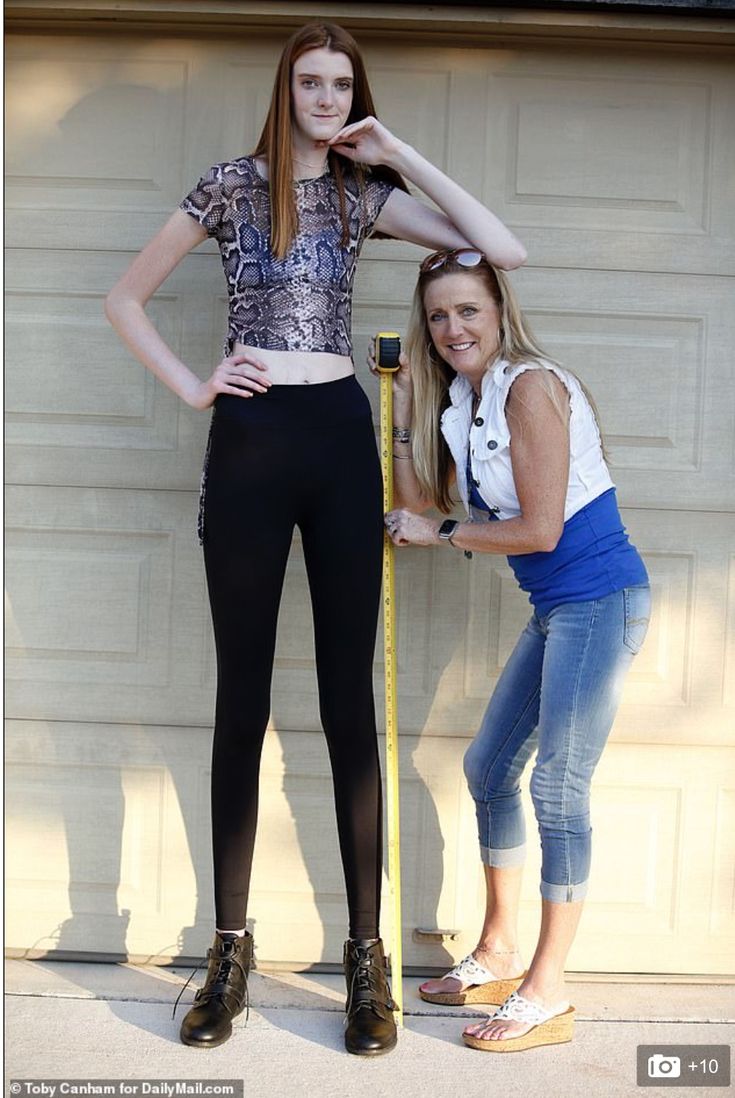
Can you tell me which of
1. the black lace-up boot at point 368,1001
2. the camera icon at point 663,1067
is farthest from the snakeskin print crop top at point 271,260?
the camera icon at point 663,1067

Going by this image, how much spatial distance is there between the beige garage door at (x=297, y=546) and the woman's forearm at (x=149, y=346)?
46 centimetres

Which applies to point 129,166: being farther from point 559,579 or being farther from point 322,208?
point 559,579

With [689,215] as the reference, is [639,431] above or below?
below

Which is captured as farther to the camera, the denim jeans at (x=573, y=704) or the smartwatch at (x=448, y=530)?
the smartwatch at (x=448, y=530)

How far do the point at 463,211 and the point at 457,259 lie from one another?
109 millimetres

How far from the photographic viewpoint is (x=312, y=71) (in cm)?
229

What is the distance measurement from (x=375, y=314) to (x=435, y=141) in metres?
0.44

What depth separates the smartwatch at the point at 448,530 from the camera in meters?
2.41

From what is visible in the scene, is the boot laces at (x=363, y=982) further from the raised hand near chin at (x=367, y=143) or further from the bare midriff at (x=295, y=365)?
the raised hand near chin at (x=367, y=143)

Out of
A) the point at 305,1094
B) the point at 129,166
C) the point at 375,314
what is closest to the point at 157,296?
the point at 129,166

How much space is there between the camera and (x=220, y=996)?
238 centimetres

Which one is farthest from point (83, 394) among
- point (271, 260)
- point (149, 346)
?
point (271, 260)

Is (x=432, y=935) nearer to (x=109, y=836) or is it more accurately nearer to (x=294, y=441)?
(x=109, y=836)

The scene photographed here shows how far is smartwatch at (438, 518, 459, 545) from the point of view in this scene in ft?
7.91
